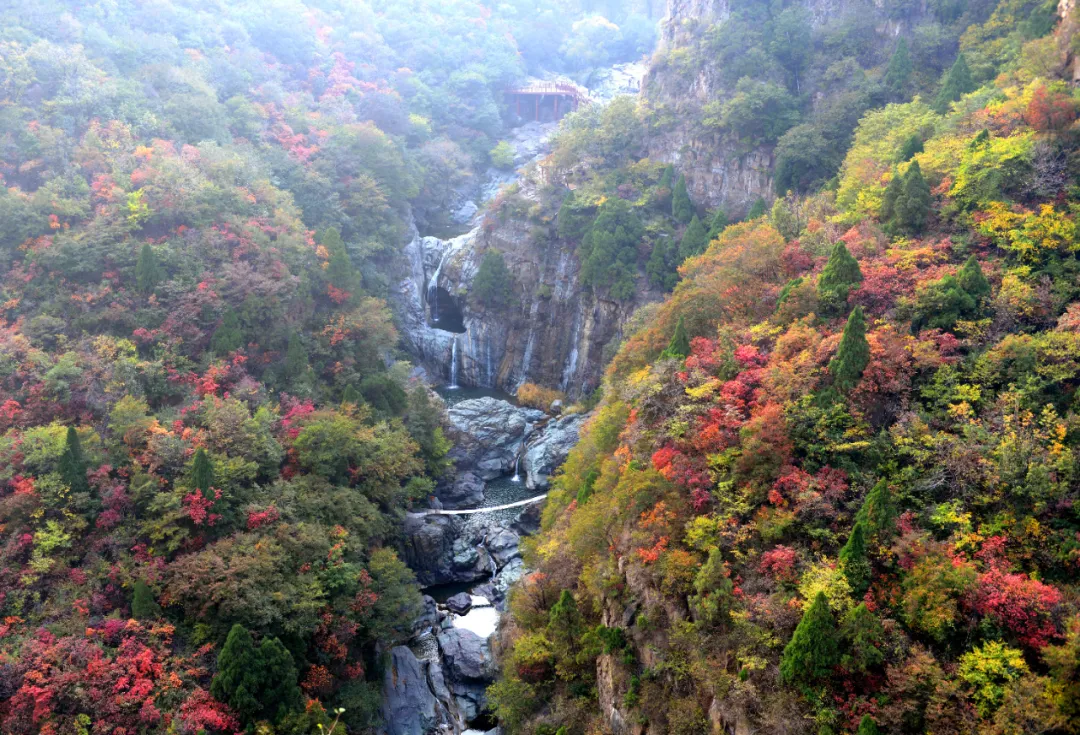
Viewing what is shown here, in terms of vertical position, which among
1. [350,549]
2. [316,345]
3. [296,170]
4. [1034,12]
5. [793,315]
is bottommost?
[350,549]

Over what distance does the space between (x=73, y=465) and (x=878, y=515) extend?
24.9 meters

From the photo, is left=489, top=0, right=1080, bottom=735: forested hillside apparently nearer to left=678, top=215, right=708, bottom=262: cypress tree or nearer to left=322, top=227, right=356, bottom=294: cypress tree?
left=678, top=215, right=708, bottom=262: cypress tree

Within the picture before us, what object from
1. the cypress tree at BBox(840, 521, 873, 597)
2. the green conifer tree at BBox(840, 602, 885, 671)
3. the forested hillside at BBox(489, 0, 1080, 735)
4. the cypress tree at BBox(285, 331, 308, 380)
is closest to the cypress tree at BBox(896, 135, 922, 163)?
the forested hillside at BBox(489, 0, 1080, 735)

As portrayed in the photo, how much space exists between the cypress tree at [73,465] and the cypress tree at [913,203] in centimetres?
3048

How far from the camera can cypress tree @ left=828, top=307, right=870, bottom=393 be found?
19422mm

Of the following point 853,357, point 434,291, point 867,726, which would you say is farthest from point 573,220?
point 867,726

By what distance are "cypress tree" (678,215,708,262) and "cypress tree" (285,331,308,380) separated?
22.3 metres

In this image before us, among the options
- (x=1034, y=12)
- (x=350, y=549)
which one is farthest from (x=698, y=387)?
(x=1034, y=12)

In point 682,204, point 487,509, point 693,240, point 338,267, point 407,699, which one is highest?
point 682,204

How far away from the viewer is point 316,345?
36625 millimetres

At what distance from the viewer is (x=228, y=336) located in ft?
106

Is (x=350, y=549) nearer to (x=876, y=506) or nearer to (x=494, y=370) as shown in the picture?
(x=876, y=506)

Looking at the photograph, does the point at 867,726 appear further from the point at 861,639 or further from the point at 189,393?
the point at 189,393

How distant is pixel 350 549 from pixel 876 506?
62.1 feet
